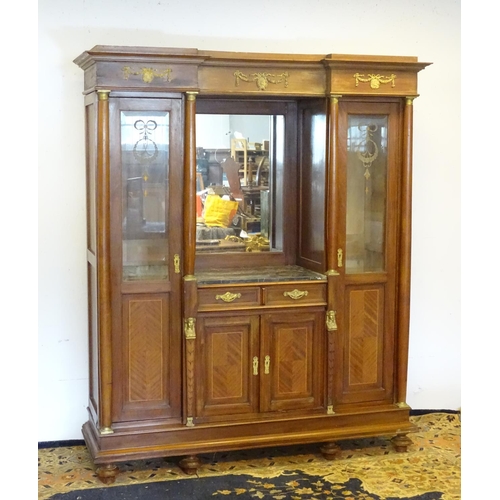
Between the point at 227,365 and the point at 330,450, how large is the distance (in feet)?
2.58

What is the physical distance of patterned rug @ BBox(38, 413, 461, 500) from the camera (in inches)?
139

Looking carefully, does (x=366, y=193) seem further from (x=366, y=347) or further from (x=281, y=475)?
(x=281, y=475)

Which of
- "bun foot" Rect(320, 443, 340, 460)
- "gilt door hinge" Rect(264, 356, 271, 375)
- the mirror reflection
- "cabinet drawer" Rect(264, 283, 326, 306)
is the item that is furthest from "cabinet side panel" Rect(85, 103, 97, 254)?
"bun foot" Rect(320, 443, 340, 460)

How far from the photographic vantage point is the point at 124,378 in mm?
3664

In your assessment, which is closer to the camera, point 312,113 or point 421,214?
point 312,113

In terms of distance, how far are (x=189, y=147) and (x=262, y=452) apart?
1.80m

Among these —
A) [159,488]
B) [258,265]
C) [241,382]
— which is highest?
[258,265]

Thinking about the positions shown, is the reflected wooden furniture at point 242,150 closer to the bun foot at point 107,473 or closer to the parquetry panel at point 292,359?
the parquetry panel at point 292,359

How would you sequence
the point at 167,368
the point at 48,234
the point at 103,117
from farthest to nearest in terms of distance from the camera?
the point at 48,234
the point at 167,368
the point at 103,117

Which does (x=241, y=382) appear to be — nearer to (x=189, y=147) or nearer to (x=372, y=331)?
(x=372, y=331)

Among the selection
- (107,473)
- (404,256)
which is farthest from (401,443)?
(107,473)

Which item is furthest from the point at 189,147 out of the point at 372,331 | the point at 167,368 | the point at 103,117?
the point at 372,331
